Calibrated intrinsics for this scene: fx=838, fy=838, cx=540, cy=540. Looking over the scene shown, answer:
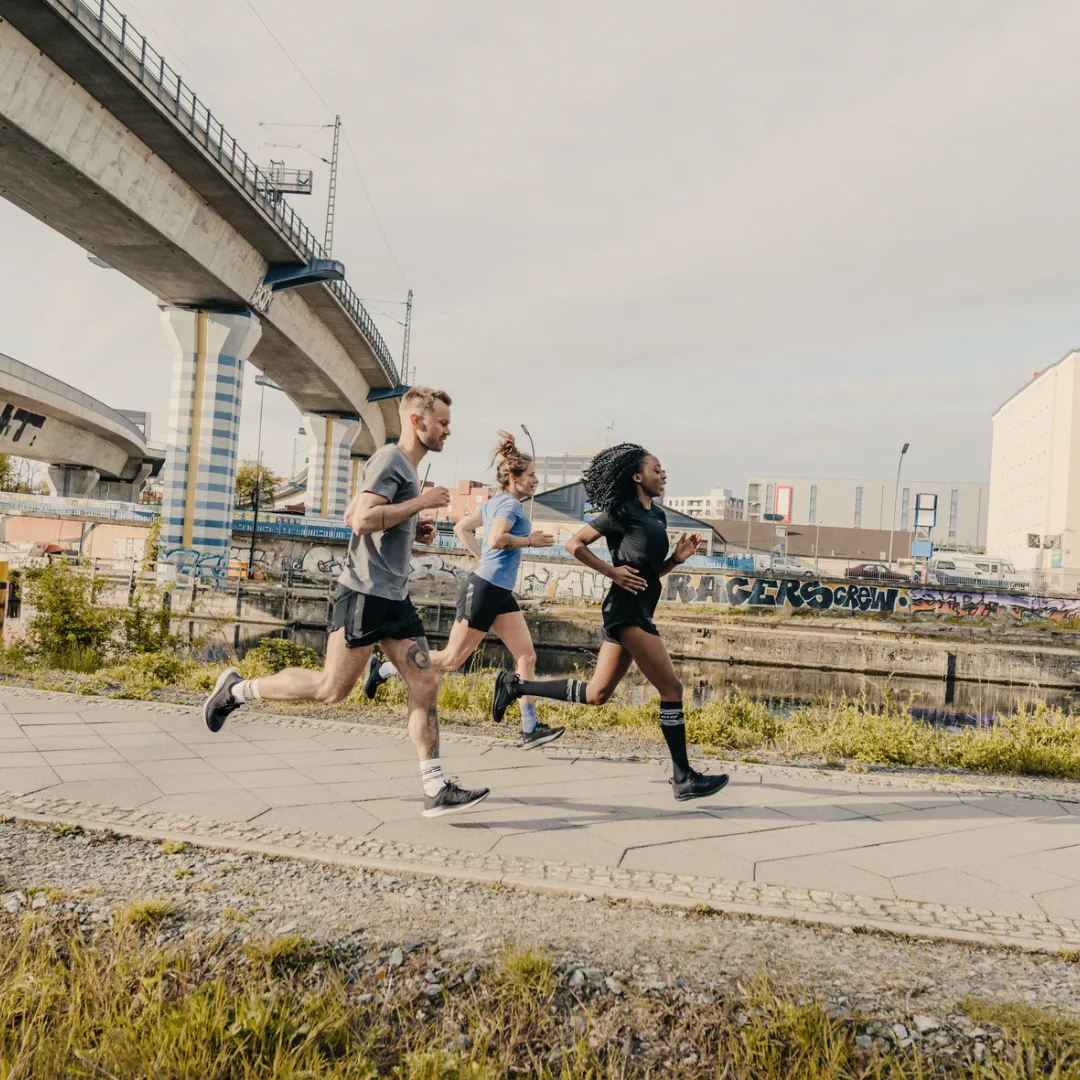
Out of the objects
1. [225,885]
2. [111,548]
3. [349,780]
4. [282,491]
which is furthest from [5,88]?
[282,491]

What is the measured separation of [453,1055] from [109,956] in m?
1.11

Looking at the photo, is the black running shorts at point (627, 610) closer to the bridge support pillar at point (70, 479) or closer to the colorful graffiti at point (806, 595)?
the colorful graffiti at point (806, 595)

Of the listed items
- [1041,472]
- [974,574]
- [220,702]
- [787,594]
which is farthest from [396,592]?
[1041,472]

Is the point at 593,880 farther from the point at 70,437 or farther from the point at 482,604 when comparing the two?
the point at 70,437

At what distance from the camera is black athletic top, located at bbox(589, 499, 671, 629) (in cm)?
490

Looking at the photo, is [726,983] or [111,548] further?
[111,548]

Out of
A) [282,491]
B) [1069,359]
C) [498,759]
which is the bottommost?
[498,759]

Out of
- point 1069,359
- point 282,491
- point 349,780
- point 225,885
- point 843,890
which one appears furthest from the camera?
point 282,491

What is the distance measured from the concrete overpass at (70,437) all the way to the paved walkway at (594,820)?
40.1 meters

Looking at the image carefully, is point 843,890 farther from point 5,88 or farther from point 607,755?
point 5,88

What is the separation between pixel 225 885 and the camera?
10.2ft

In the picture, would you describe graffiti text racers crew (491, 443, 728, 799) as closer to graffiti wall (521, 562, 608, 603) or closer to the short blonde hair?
the short blonde hair

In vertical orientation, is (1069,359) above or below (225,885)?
above

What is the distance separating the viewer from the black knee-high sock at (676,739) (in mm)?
4711
